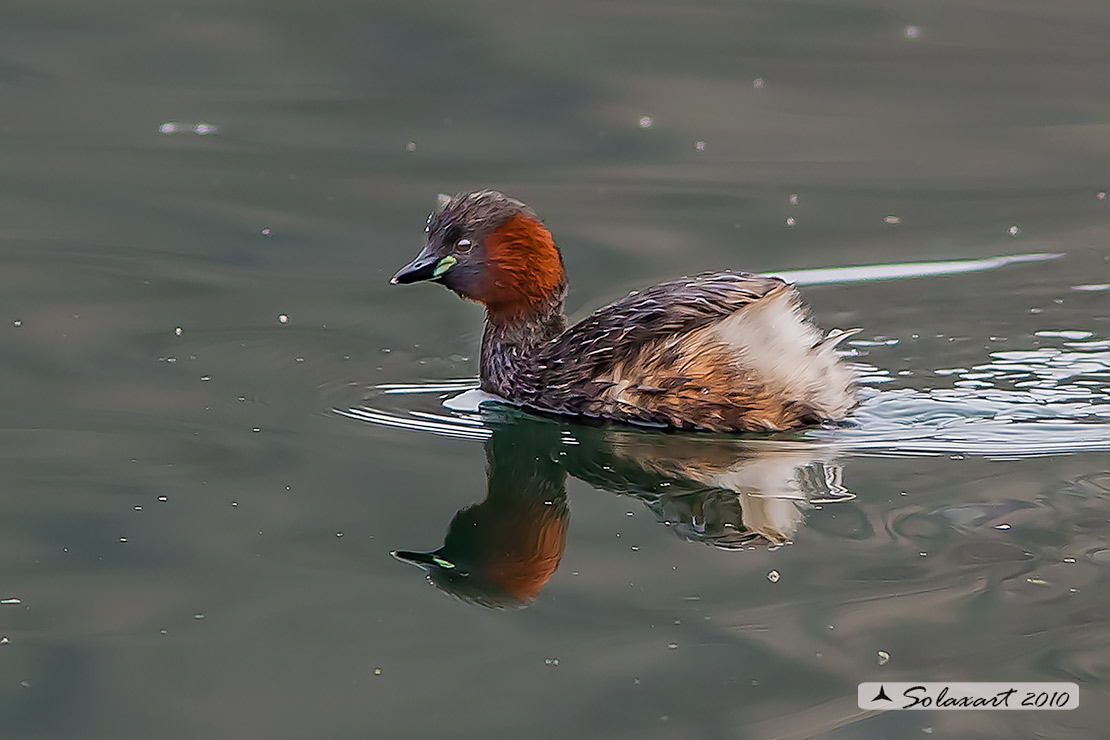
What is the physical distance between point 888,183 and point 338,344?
3.44m

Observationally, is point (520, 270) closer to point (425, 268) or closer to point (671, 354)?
point (425, 268)

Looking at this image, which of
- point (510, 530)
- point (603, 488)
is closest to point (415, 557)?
point (510, 530)

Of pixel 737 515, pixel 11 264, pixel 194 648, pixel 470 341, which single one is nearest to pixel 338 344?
pixel 470 341

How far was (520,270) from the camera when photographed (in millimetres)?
6082

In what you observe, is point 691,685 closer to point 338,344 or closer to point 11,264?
point 338,344

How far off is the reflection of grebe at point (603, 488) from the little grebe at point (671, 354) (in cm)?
10

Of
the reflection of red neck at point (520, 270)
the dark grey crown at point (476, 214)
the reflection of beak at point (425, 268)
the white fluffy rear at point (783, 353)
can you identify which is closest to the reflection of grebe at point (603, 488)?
the white fluffy rear at point (783, 353)

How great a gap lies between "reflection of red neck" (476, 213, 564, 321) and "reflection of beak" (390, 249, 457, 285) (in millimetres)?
156

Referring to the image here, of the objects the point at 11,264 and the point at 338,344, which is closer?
the point at 338,344

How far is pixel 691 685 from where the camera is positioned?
387 centimetres

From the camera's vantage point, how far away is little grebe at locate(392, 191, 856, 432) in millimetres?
5613

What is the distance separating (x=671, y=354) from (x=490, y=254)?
33.3 inches

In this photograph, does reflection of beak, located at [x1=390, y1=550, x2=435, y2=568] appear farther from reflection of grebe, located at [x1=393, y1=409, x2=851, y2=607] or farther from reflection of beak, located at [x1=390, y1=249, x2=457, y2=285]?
reflection of beak, located at [x1=390, y1=249, x2=457, y2=285]

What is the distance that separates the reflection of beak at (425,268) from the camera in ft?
19.5
